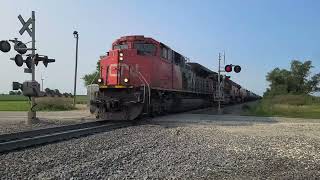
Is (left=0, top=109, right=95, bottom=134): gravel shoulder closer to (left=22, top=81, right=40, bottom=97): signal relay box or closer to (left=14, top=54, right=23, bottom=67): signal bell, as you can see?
(left=22, top=81, right=40, bottom=97): signal relay box

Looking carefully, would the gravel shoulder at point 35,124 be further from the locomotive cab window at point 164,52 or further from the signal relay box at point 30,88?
the locomotive cab window at point 164,52

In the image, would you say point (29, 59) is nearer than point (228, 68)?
Yes

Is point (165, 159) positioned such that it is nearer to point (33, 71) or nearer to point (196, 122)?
point (196, 122)

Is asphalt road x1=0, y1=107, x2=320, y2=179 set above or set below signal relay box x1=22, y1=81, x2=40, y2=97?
below

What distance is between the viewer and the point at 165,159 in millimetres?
8367

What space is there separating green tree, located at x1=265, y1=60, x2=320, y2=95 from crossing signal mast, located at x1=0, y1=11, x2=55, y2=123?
81.5 m

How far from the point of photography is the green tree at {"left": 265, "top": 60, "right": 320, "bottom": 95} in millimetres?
97625

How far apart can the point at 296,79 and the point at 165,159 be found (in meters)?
96.0

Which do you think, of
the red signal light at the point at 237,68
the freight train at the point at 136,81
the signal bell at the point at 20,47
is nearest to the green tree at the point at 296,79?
the red signal light at the point at 237,68

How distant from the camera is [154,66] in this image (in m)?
20.1

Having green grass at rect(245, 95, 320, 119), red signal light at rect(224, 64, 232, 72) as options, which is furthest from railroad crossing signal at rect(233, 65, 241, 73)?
green grass at rect(245, 95, 320, 119)

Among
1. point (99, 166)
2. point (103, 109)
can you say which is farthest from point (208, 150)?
point (103, 109)

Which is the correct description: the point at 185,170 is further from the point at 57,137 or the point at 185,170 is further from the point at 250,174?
the point at 57,137

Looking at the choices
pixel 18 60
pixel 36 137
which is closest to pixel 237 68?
pixel 18 60
